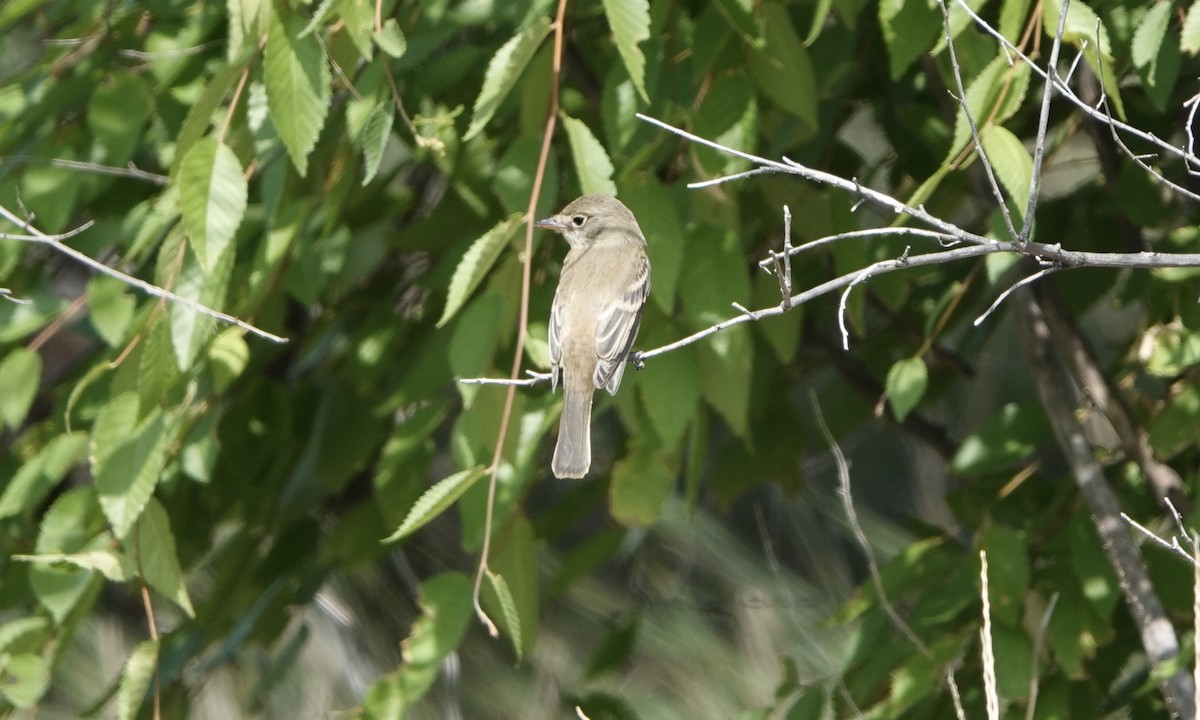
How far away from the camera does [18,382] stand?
3.19 m

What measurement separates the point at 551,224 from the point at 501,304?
1.83 feet

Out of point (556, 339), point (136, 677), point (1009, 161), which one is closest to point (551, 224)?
point (556, 339)

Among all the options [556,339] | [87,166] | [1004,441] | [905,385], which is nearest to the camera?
[905,385]

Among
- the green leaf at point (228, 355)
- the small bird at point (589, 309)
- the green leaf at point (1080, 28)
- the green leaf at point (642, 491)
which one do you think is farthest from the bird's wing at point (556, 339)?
the green leaf at point (1080, 28)

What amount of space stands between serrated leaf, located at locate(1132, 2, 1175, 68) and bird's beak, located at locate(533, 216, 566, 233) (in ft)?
3.69

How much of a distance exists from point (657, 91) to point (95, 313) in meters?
1.28

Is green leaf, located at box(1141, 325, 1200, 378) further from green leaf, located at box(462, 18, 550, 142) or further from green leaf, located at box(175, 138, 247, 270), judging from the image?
green leaf, located at box(175, 138, 247, 270)

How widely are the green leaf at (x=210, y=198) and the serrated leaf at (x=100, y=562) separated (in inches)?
23.9

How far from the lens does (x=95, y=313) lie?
3.15 meters

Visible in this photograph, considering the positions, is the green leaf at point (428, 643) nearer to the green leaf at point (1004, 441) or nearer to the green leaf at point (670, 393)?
the green leaf at point (670, 393)

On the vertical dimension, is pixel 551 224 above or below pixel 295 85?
below

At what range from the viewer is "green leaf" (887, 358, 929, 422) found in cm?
307

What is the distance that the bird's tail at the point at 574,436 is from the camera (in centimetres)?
318

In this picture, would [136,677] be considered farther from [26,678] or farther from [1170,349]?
[1170,349]
